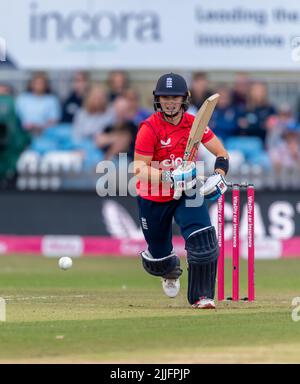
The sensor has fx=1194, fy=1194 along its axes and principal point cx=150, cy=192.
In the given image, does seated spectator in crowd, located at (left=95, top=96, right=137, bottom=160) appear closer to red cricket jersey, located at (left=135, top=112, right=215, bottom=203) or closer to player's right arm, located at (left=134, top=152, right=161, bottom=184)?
red cricket jersey, located at (left=135, top=112, right=215, bottom=203)

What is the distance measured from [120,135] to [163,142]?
25.8 feet

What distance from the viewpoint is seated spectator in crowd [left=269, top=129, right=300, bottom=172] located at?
1727cm

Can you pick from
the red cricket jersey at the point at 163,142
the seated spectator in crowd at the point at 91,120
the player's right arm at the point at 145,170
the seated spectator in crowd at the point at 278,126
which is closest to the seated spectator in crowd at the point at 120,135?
the seated spectator in crowd at the point at 91,120

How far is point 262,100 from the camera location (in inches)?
680

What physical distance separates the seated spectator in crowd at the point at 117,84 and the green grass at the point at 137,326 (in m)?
5.88

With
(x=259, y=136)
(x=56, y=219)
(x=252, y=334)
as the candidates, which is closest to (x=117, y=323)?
(x=252, y=334)

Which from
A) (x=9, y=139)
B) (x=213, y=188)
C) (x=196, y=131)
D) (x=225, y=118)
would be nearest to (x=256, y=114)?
(x=225, y=118)

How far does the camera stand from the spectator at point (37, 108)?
56.9ft

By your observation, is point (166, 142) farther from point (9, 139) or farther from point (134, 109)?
point (134, 109)

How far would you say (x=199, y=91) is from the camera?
16.9m

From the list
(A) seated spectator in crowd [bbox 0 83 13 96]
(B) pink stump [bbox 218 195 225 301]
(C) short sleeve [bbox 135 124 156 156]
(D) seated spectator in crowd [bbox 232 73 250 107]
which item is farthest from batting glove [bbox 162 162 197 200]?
(D) seated spectator in crowd [bbox 232 73 250 107]
